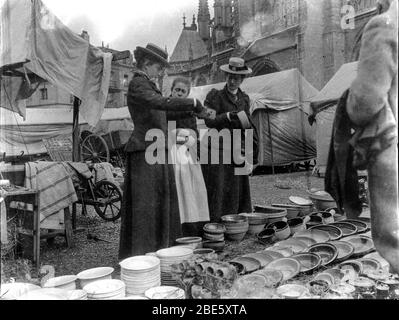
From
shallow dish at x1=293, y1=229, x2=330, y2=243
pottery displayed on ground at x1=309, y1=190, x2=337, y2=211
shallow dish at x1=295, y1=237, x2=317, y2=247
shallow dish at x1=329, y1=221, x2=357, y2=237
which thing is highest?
pottery displayed on ground at x1=309, y1=190, x2=337, y2=211

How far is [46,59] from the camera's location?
4230mm

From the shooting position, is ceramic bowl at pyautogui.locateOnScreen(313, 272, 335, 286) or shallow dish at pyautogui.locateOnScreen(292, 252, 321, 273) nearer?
ceramic bowl at pyautogui.locateOnScreen(313, 272, 335, 286)

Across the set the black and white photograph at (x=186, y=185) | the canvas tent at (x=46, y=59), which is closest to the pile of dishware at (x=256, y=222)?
the black and white photograph at (x=186, y=185)

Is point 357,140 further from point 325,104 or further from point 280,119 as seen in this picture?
point 280,119

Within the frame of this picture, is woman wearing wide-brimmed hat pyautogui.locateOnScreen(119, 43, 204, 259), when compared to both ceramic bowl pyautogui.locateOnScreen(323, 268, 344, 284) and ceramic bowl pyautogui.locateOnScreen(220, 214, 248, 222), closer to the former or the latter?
ceramic bowl pyautogui.locateOnScreen(220, 214, 248, 222)

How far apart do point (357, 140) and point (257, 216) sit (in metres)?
2.42

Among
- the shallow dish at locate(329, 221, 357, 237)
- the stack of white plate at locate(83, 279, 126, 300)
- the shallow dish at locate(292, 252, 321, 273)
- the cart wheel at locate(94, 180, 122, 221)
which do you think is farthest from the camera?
the cart wheel at locate(94, 180, 122, 221)

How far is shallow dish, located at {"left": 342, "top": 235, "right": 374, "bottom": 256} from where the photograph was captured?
308 centimetres

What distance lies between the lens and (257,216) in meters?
3.99

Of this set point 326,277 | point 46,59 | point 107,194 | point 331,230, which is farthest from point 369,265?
point 107,194

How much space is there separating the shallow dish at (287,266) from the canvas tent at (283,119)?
7.23 metres

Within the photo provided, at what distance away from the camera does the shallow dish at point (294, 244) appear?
3.26m

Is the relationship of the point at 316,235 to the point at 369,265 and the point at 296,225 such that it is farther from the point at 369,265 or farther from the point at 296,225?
the point at 369,265

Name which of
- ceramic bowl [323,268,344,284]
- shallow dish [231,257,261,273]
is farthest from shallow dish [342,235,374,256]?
shallow dish [231,257,261,273]
